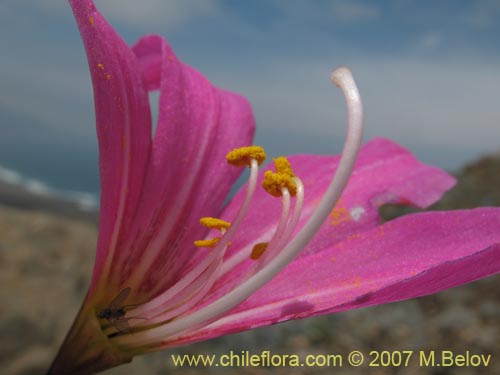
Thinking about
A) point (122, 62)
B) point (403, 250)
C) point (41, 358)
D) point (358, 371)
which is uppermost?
point (122, 62)

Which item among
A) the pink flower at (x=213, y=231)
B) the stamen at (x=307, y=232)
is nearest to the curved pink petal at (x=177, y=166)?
the pink flower at (x=213, y=231)

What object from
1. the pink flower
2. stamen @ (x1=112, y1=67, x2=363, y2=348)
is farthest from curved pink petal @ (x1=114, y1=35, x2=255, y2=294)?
stamen @ (x1=112, y1=67, x2=363, y2=348)

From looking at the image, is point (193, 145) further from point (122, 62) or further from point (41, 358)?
point (41, 358)

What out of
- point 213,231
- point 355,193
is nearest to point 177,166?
point 213,231

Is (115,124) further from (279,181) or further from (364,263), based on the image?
(364,263)

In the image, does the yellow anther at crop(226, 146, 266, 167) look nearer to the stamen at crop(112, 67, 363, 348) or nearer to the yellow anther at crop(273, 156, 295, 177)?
the yellow anther at crop(273, 156, 295, 177)

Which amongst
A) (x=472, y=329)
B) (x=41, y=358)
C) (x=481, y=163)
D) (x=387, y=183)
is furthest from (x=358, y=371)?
(x=481, y=163)

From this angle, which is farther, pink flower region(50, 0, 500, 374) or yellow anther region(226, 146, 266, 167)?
yellow anther region(226, 146, 266, 167)
